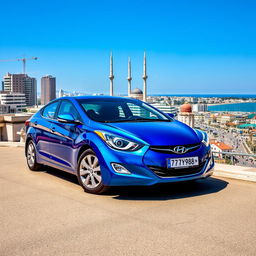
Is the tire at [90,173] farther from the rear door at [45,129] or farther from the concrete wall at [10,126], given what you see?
the concrete wall at [10,126]

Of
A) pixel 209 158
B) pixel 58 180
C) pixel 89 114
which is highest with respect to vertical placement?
pixel 89 114

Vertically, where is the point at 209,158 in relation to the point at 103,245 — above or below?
above

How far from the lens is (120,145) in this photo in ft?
15.9

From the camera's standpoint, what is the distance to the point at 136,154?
473cm

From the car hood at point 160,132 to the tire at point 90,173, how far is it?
1.70ft

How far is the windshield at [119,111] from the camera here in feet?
18.6

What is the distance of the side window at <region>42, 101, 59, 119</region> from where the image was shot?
21.4 feet

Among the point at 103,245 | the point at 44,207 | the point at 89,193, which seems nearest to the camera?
the point at 103,245

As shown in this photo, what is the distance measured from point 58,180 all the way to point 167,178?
221cm

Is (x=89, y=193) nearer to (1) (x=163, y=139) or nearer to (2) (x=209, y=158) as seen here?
(1) (x=163, y=139)

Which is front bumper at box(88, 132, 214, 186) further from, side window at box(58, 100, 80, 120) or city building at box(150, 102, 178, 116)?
city building at box(150, 102, 178, 116)

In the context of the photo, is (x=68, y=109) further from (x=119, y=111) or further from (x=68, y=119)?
(x=119, y=111)

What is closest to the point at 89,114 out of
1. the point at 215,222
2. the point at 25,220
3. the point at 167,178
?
the point at 167,178

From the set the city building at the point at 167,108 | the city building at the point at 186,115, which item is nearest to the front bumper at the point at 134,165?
the city building at the point at 167,108
